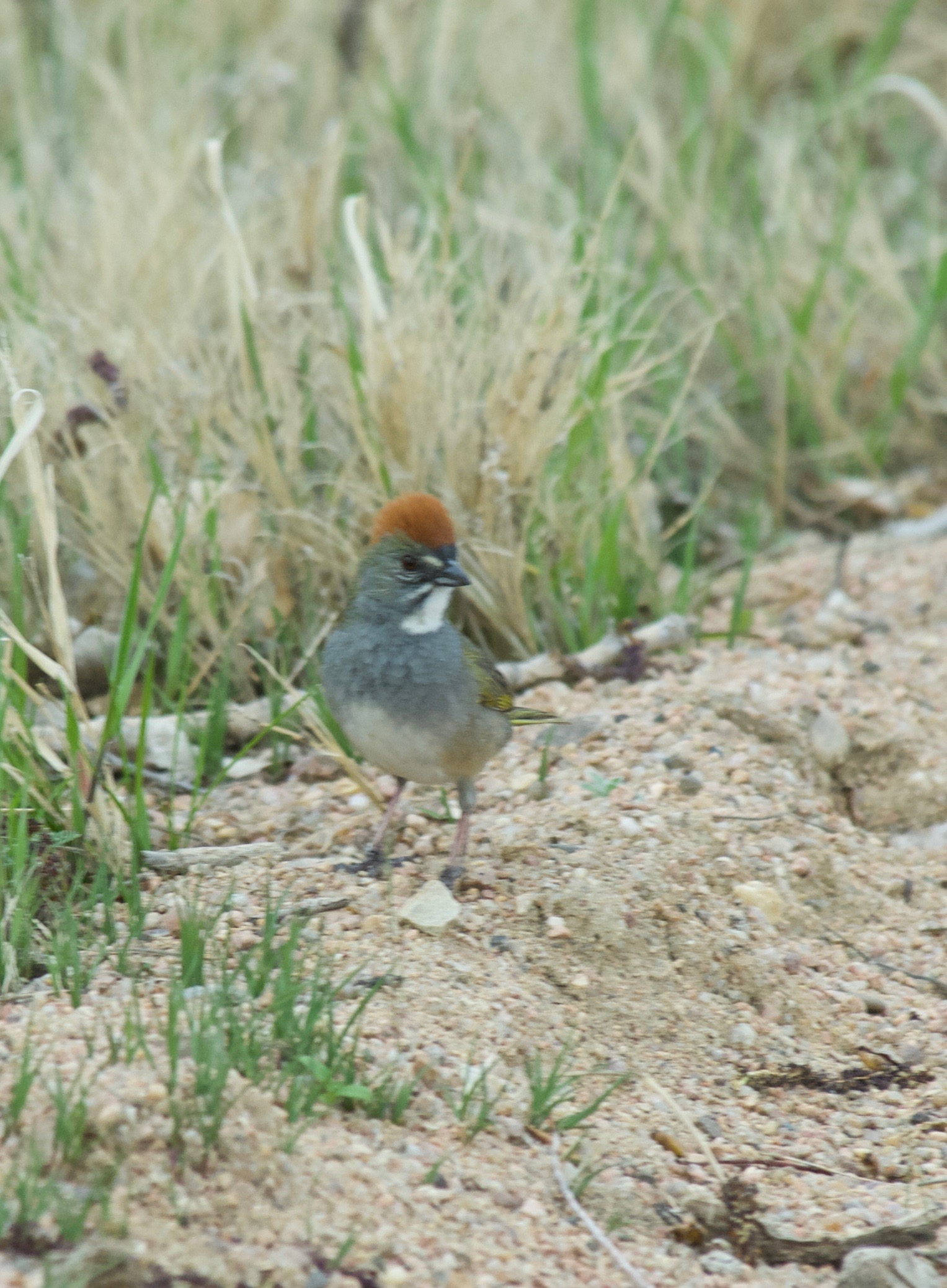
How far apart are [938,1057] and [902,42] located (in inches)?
267

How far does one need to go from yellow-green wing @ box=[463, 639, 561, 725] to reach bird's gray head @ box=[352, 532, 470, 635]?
0.15 meters

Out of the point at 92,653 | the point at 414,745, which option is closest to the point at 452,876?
the point at 414,745

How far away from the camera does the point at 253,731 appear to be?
4832 mm

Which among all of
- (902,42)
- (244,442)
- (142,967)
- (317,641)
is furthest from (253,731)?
(902,42)

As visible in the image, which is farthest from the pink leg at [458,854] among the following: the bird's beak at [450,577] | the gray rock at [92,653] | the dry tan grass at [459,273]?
the gray rock at [92,653]

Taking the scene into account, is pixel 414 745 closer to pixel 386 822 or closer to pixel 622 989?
pixel 386 822

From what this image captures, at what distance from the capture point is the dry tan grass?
5121 millimetres

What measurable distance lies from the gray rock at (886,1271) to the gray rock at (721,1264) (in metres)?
0.19

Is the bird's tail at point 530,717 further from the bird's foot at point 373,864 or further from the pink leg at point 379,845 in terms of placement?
the bird's foot at point 373,864

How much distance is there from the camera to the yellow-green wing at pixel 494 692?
4156mm

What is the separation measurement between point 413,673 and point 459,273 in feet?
7.52

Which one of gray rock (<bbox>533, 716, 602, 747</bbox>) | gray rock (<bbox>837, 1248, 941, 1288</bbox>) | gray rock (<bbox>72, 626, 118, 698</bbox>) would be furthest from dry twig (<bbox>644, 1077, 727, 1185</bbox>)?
gray rock (<bbox>72, 626, 118, 698</bbox>)

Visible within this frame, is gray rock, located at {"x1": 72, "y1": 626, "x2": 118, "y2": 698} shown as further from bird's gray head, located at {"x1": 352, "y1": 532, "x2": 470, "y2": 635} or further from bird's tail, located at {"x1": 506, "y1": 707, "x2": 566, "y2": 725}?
bird's tail, located at {"x1": 506, "y1": 707, "x2": 566, "y2": 725}

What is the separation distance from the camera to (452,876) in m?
3.96
